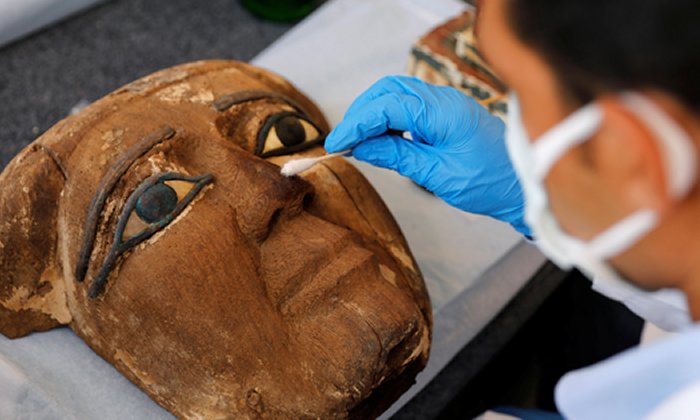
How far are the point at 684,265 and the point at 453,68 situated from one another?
117 cm

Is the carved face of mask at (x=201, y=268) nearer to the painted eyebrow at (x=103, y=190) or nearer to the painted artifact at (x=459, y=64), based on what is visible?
the painted eyebrow at (x=103, y=190)

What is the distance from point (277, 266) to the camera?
120cm

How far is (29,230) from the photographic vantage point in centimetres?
124

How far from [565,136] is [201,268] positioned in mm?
652

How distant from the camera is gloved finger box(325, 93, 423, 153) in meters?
1.26

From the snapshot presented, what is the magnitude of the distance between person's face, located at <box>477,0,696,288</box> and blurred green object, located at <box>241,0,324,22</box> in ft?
5.67

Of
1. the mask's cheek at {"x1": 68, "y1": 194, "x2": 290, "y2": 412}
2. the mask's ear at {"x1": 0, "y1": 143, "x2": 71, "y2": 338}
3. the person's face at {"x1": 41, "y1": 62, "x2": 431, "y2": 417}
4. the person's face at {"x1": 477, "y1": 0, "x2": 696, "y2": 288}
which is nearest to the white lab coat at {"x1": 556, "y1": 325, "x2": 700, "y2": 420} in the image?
the person's face at {"x1": 477, "y1": 0, "x2": 696, "y2": 288}

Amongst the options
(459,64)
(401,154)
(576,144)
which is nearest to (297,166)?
(401,154)

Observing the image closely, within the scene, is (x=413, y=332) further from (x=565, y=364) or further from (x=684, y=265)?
(x=565, y=364)

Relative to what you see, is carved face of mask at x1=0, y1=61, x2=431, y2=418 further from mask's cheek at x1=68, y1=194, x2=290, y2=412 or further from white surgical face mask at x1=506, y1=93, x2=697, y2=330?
white surgical face mask at x1=506, y1=93, x2=697, y2=330

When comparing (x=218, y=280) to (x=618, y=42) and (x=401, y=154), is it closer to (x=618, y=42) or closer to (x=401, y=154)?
(x=401, y=154)

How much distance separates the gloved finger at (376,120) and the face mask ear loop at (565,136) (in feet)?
1.76

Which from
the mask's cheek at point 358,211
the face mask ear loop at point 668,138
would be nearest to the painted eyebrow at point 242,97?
the mask's cheek at point 358,211

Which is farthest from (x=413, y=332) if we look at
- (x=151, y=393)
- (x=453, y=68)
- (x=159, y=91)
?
(x=453, y=68)
